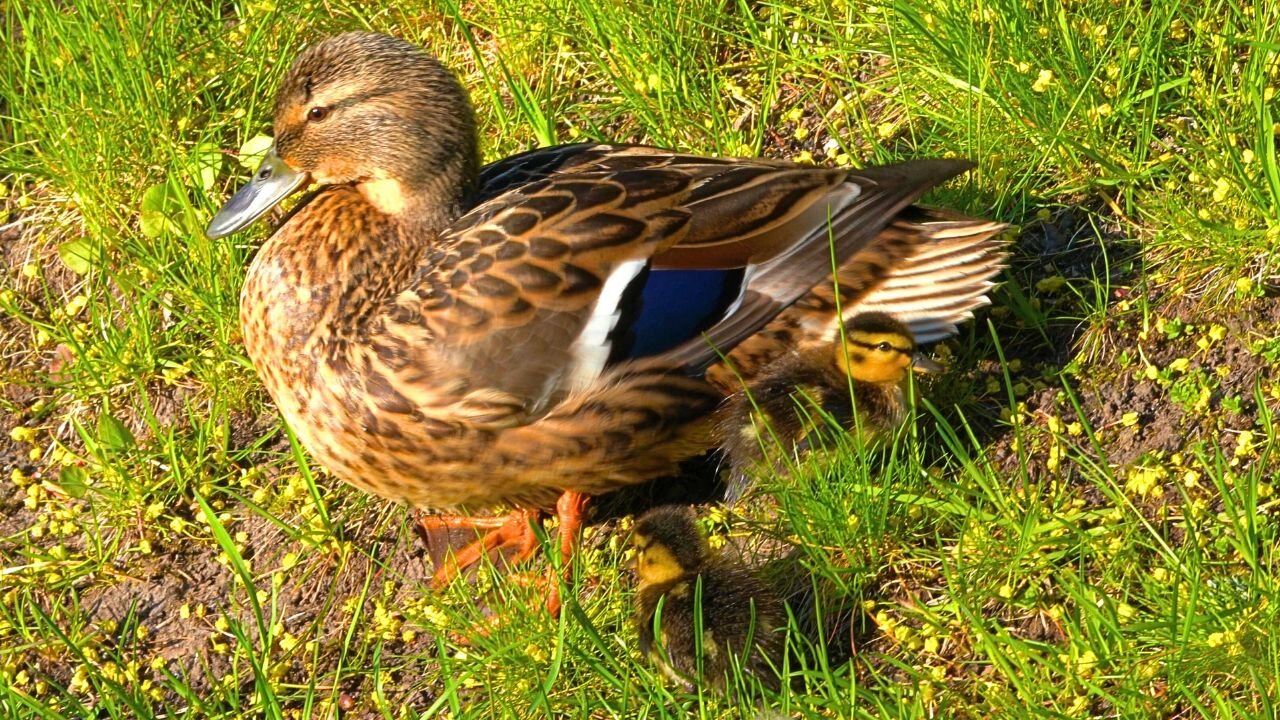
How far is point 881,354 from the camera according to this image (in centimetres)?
369

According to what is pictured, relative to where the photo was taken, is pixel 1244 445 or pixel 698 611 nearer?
pixel 698 611

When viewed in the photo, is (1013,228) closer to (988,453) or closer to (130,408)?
(988,453)

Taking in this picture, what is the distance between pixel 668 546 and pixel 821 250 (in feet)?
2.76

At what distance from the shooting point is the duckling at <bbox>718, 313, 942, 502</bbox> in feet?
12.1

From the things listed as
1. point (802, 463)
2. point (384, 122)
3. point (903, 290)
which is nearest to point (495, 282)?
point (384, 122)

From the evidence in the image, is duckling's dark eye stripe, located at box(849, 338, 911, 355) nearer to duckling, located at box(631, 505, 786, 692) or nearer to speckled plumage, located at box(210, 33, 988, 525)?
speckled plumage, located at box(210, 33, 988, 525)

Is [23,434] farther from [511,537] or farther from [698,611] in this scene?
[698,611]

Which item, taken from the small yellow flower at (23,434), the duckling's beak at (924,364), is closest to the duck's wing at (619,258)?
the duckling's beak at (924,364)

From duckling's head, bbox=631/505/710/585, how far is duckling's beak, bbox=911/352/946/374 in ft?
2.09

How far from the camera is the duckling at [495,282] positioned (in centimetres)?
364

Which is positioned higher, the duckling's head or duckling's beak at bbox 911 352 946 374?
duckling's beak at bbox 911 352 946 374

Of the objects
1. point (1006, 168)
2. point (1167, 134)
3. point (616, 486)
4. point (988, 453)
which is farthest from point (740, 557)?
point (1167, 134)

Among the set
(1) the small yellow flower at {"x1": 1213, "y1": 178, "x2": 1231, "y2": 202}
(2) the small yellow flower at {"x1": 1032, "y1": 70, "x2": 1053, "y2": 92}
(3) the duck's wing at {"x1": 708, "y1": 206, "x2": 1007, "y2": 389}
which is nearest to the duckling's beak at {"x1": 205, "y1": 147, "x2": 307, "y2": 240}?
(3) the duck's wing at {"x1": 708, "y1": 206, "x2": 1007, "y2": 389}

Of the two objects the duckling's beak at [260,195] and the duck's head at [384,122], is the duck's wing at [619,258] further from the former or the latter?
the duckling's beak at [260,195]
